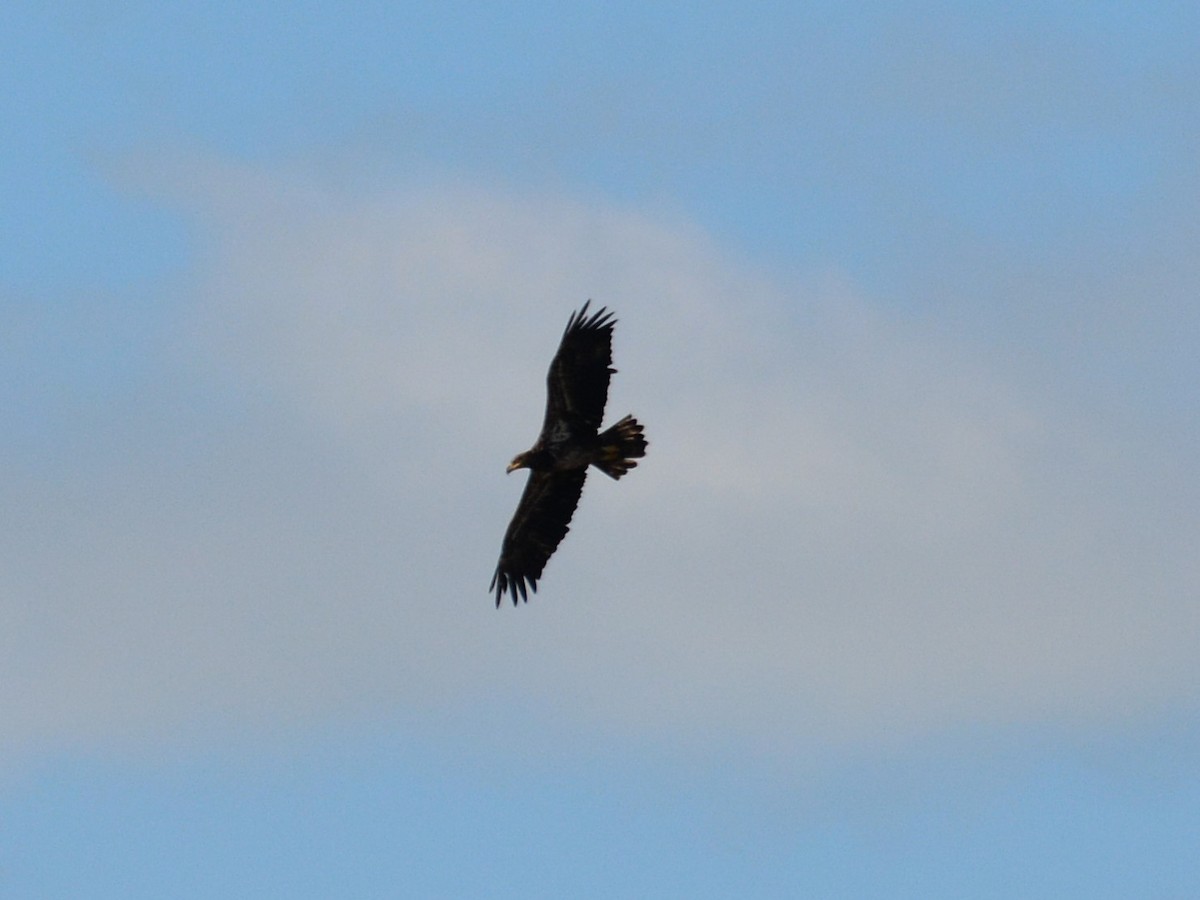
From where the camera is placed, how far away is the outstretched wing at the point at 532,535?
5250 cm

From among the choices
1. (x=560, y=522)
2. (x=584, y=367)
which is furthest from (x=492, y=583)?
(x=584, y=367)

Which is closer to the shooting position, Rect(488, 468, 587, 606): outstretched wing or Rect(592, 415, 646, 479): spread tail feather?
Rect(592, 415, 646, 479): spread tail feather

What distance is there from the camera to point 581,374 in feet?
162

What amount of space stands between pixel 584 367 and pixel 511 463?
9.53 ft

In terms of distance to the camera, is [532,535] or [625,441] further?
[532,535]

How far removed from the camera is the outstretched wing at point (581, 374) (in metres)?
A: 49.1

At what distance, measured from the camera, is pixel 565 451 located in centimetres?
5075

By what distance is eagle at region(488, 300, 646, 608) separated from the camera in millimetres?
49219

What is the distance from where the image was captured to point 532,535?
174ft

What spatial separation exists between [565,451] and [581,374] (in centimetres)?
176

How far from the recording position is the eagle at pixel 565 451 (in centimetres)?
4922

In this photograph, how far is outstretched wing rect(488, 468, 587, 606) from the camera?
52.5 meters

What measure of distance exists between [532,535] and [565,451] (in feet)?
9.10

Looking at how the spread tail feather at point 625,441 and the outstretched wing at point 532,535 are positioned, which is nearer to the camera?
the spread tail feather at point 625,441
